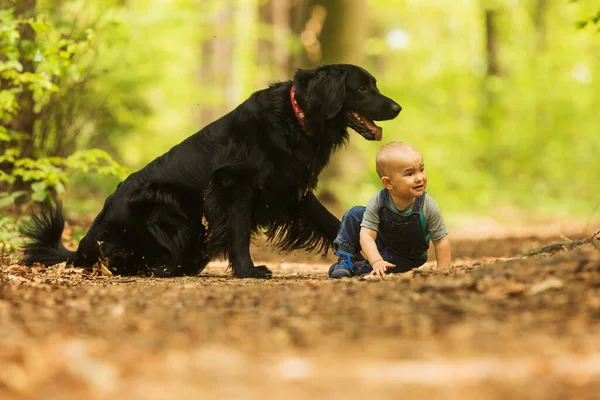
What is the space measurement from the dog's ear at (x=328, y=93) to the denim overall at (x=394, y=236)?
2.24 feet

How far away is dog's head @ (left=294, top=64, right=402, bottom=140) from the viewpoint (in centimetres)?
496

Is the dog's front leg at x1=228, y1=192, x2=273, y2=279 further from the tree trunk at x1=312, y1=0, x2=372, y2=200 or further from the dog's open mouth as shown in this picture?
the tree trunk at x1=312, y1=0, x2=372, y2=200

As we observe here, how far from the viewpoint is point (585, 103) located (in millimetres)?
17672

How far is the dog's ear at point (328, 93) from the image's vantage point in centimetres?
496

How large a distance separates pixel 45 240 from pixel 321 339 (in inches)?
140

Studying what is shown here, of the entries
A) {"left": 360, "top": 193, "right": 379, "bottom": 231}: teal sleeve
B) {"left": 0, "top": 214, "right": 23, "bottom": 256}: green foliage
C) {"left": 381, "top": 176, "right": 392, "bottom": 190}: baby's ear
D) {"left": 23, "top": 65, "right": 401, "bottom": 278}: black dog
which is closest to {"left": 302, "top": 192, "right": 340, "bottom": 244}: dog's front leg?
{"left": 23, "top": 65, "right": 401, "bottom": 278}: black dog

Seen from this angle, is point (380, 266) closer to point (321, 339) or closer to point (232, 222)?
point (232, 222)

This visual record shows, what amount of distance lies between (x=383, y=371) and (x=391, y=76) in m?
15.5

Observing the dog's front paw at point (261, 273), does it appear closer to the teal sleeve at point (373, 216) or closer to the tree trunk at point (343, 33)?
the teal sleeve at point (373, 216)

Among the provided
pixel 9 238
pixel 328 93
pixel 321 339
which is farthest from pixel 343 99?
pixel 321 339

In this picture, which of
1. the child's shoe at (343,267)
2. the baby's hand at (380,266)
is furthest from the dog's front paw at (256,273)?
the baby's hand at (380,266)

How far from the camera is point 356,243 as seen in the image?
493 cm

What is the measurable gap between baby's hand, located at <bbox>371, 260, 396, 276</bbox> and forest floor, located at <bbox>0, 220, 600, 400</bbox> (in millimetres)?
585

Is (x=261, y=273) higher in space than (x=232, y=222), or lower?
lower
